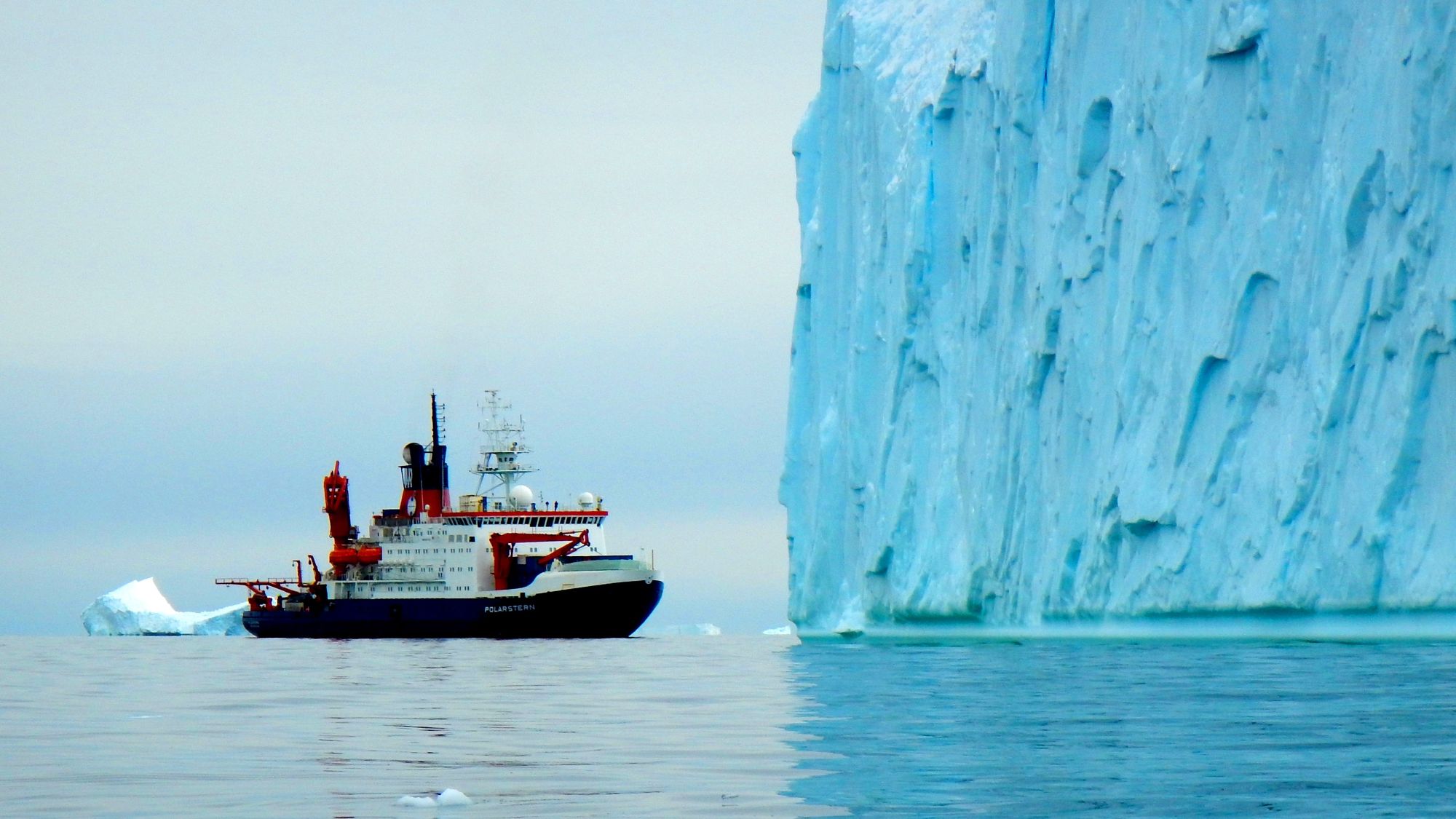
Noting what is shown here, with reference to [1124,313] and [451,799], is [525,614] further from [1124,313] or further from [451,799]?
[451,799]

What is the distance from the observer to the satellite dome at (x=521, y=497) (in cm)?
4403

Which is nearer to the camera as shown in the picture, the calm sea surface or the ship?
the calm sea surface

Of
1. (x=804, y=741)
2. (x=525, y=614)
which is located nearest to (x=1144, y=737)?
(x=804, y=741)

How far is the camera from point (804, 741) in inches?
392

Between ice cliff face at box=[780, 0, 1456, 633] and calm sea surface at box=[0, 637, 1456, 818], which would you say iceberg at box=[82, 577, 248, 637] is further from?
calm sea surface at box=[0, 637, 1456, 818]

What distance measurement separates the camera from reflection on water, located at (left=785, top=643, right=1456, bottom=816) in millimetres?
7086

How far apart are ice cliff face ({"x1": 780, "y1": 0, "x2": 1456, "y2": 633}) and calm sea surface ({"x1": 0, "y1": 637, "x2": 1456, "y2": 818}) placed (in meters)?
2.26

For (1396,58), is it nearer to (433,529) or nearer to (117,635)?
(433,529)

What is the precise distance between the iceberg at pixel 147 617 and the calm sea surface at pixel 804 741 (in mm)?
44012

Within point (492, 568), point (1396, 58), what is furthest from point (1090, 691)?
point (492, 568)

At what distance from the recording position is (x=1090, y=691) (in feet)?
42.5

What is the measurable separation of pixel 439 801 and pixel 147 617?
57381mm

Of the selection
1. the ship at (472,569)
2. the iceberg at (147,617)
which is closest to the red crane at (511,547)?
the ship at (472,569)

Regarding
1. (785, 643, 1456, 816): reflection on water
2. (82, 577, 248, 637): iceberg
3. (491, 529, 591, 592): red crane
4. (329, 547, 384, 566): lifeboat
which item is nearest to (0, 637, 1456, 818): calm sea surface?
(785, 643, 1456, 816): reflection on water
